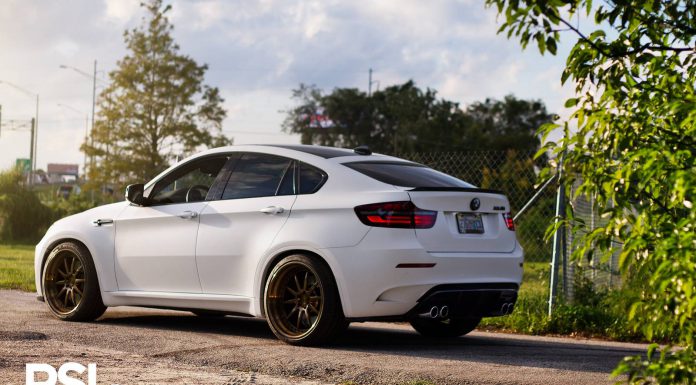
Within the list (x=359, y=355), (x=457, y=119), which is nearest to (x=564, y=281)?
(x=359, y=355)

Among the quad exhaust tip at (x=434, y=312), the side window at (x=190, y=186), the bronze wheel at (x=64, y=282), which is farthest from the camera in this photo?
the bronze wheel at (x=64, y=282)

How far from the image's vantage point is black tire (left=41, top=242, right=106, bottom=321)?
375 inches

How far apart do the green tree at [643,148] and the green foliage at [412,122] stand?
7341 cm

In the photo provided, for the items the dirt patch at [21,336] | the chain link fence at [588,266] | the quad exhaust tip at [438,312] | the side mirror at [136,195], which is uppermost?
the side mirror at [136,195]

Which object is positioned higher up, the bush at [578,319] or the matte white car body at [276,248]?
the matte white car body at [276,248]

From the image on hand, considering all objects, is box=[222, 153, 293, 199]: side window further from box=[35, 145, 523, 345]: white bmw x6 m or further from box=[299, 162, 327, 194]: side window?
box=[299, 162, 327, 194]: side window

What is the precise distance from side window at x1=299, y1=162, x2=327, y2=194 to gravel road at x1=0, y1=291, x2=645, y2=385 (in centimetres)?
127

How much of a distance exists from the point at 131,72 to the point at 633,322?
45.4 meters

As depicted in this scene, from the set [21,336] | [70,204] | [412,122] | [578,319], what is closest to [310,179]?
[21,336]

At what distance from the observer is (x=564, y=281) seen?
1098 cm

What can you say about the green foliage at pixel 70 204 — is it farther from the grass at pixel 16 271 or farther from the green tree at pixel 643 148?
the green tree at pixel 643 148

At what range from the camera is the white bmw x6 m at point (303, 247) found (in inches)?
300

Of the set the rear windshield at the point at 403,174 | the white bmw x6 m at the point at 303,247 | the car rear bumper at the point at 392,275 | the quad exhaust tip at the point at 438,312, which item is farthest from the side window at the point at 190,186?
the quad exhaust tip at the point at 438,312

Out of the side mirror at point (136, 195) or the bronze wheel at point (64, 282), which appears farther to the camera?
the bronze wheel at point (64, 282)
